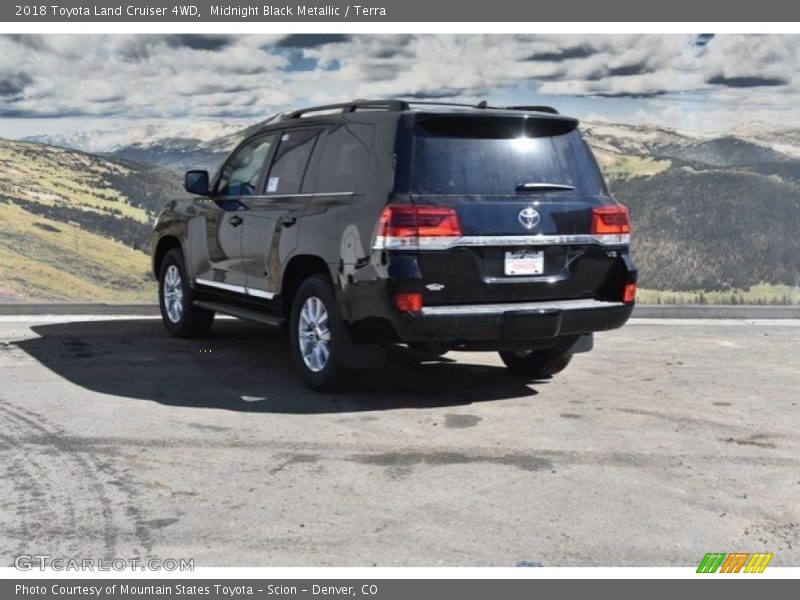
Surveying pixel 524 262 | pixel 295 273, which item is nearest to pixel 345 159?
pixel 295 273

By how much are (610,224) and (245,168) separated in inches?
125

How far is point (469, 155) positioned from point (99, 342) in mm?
4514

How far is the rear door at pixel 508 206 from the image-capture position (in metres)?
7.34

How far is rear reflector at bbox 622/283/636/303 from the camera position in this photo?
26.2 ft

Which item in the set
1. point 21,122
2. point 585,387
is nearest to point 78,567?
point 585,387

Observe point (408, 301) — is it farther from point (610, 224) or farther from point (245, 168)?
point (245, 168)

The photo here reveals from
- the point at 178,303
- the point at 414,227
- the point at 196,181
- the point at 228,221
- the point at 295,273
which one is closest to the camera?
the point at 414,227

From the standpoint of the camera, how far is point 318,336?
807 centimetres

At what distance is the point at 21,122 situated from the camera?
13.5 m

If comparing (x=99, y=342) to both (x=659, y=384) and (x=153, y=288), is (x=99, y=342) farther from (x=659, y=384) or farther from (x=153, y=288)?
(x=659, y=384)

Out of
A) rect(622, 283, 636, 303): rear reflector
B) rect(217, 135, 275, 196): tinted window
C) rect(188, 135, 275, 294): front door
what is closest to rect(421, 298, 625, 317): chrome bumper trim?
rect(622, 283, 636, 303): rear reflector

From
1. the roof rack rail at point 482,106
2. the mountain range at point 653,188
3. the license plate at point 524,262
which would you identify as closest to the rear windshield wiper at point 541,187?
the license plate at point 524,262

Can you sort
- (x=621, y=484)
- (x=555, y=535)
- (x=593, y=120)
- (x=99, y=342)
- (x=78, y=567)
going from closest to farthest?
(x=78, y=567)
(x=555, y=535)
(x=621, y=484)
(x=99, y=342)
(x=593, y=120)

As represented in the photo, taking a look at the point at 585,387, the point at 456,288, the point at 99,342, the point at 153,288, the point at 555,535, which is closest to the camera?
the point at 555,535
